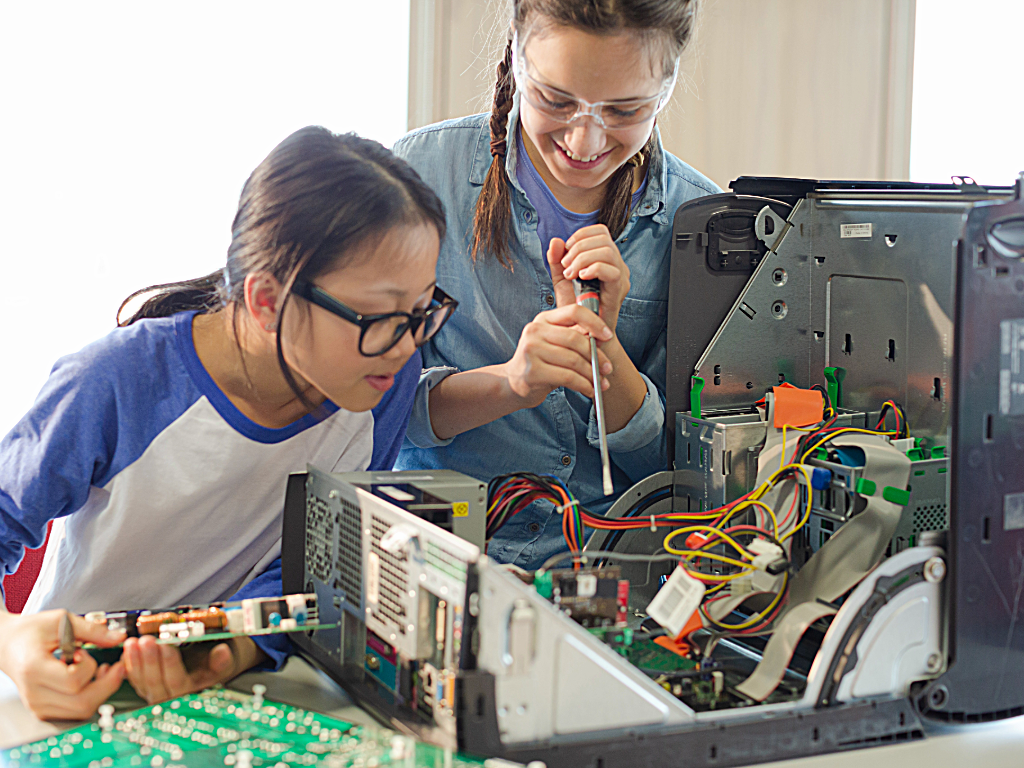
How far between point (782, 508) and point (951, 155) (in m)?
3.25

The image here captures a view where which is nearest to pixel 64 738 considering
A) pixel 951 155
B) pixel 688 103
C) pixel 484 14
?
pixel 484 14

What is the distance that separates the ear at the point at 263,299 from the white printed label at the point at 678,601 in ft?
2.08

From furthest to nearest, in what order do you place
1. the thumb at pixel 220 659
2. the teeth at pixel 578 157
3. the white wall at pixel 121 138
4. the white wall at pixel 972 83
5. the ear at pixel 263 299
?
1. the white wall at pixel 972 83
2. the white wall at pixel 121 138
3. the teeth at pixel 578 157
4. the ear at pixel 263 299
5. the thumb at pixel 220 659

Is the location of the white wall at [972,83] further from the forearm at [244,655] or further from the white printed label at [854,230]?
the forearm at [244,655]

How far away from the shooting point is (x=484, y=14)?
10.6ft

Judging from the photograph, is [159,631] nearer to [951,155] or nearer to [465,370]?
[465,370]

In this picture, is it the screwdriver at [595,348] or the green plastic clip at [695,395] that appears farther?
the green plastic clip at [695,395]

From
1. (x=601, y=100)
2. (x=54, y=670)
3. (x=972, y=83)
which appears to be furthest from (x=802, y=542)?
(x=972, y=83)

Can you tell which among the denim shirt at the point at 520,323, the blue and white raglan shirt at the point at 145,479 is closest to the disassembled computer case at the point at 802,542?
the denim shirt at the point at 520,323

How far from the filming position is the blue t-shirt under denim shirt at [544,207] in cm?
161

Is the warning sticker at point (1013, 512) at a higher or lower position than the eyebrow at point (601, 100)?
lower

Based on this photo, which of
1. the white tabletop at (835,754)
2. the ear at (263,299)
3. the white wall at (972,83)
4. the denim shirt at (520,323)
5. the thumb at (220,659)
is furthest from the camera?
the white wall at (972,83)

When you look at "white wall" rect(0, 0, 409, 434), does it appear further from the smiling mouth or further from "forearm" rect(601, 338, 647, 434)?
"forearm" rect(601, 338, 647, 434)

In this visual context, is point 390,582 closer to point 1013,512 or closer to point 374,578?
point 374,578
